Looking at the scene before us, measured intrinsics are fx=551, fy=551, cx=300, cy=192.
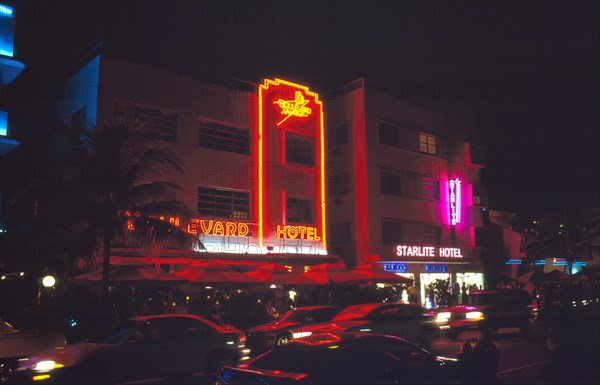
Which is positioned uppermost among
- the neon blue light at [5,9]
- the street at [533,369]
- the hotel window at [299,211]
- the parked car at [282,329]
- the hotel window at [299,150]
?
the neon blue light at [5,9]

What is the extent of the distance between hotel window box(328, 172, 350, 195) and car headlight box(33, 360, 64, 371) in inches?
864

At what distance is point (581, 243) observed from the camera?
51188 millimetres

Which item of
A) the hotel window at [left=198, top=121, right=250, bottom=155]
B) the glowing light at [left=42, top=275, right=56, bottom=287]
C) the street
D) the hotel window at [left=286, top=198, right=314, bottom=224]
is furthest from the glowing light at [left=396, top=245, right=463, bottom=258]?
the glowing light at [left=42, top=275, right=56, bottom=287]

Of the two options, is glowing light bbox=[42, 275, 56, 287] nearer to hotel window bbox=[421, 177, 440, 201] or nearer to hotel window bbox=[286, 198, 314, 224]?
hotel window bbox=[286, 198, 314, 224]

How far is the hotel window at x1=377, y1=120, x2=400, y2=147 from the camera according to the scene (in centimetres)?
3153

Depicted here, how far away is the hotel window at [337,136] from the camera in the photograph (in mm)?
31375

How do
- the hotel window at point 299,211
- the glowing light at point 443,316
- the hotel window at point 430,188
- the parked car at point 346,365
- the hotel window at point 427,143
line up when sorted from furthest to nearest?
the hotel window at point 427,143
the hotel window at point 430,188
the hotel window at point 299,211
the glowing light at point 443,316
the parked car at point 346,365

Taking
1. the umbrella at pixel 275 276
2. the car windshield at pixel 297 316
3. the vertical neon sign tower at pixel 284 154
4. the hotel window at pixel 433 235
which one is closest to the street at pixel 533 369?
the car windshield at pixel 297 316

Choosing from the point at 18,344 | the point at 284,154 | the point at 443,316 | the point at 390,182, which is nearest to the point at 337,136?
the point at 390,182

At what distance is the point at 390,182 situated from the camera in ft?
104

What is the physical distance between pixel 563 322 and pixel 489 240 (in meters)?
18.7

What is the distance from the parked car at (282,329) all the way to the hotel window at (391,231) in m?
13.5

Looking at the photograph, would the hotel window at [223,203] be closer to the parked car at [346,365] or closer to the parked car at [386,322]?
the parked car at [386,322]

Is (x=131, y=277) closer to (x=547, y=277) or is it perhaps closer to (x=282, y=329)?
(x=282, y=329)
